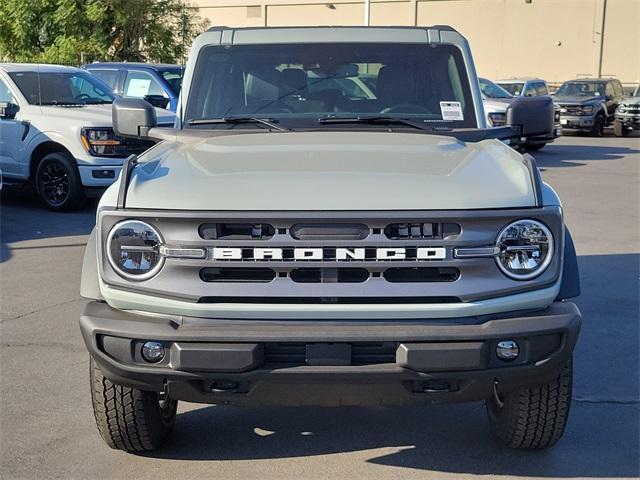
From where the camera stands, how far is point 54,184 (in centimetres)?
1123

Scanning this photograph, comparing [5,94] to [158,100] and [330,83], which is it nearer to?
[158,100]

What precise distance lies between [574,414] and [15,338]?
373 cm

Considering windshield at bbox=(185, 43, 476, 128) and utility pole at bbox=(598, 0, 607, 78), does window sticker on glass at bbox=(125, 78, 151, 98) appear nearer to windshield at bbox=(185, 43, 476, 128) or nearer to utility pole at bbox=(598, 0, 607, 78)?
windshield at bbox=(185, 43, 476, 128)

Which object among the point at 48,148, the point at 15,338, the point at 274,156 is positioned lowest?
the point at 15,338

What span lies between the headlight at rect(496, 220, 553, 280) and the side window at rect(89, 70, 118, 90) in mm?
13026

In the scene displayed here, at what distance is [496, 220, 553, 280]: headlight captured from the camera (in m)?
3.44

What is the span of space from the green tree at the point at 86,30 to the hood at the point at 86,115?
1395 centimetres

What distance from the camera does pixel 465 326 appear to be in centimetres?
333

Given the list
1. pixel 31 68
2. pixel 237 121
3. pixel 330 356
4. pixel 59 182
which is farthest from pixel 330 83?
pixel 31 68

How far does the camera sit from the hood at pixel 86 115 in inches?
427

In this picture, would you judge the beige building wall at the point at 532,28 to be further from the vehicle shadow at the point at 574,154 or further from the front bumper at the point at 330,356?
the front bumper at the point at 330,356

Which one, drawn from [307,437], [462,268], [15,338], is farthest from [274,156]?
[15,338]

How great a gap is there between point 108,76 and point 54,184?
4.92 metres

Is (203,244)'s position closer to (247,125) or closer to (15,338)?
(247,125)
